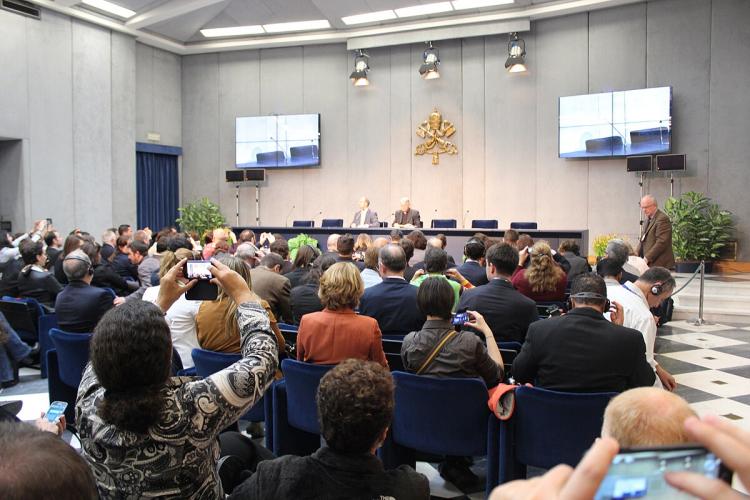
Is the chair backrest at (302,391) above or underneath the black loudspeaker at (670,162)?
underneath

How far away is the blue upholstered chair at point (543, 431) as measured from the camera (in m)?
2.42

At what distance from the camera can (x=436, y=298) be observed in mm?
2803

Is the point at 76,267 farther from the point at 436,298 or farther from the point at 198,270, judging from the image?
the point at 436,298

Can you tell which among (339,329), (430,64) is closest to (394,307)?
(339,329)

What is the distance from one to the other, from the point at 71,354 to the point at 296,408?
5.16 feet

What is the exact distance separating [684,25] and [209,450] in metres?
11.9

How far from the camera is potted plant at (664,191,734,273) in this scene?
10.2 meters

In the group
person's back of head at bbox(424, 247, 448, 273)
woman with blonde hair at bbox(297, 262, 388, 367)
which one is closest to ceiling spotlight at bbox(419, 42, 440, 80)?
person's back of head at bbox(424, 247, 448, 273)

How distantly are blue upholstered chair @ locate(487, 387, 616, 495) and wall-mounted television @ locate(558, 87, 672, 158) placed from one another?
9530 millimetres

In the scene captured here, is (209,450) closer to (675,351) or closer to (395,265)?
(395,265)

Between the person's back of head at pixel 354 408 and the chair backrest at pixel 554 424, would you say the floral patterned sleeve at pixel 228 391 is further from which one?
the chair backrest at pixel 554 424

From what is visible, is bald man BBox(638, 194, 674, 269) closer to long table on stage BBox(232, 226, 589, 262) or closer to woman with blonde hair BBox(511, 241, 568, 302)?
long table on stage BBox(232, 226, 589, 262)

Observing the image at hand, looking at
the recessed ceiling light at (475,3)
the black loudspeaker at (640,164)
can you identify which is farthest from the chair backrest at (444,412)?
the recessed ceiling light at (475,3)

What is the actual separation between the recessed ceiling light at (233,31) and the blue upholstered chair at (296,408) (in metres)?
12.0
